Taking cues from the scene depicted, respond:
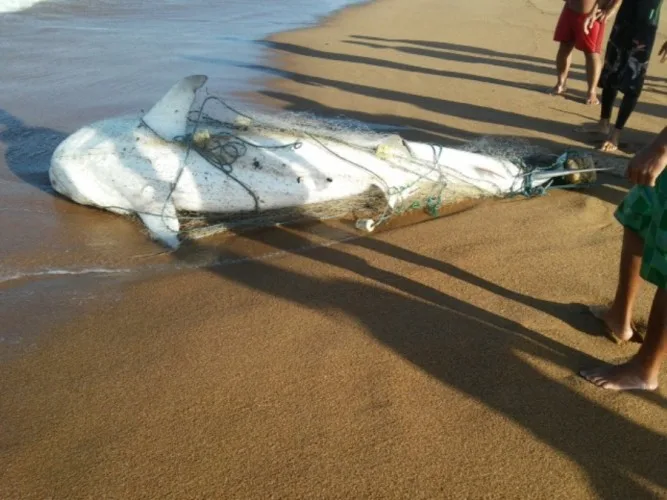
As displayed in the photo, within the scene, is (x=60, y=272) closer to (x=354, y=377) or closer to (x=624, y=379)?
(x=354, y=377)

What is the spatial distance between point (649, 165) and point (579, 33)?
536cm

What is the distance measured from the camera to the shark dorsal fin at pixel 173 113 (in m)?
4.39

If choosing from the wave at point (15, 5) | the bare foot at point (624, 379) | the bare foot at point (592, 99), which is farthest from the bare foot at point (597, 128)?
the wave at point (15, 5)

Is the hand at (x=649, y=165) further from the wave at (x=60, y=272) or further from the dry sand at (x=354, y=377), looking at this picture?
the wave at (x=60, y=272)

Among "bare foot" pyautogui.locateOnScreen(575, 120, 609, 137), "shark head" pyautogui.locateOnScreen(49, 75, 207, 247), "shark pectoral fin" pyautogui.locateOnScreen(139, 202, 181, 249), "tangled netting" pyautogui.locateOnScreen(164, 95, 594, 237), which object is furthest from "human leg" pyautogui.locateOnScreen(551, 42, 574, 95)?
"shark pectoral fin" pyautogui.locateOnScreen(139, 202, 181, 249)

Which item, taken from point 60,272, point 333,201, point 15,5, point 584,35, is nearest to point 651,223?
point 333,201

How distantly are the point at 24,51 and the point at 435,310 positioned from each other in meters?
7.88

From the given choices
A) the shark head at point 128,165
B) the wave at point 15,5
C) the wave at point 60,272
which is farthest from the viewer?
the wave at point 15,5

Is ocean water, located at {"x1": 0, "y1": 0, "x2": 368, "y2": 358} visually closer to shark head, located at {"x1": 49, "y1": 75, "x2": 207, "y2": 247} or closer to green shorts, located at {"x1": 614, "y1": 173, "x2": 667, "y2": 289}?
shark head, located at {"x1": 49, "y1": 75, "x2": 207, "y2": 247}

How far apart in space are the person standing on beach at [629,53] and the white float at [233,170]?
136 cm

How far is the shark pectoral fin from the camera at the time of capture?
13.3 ft

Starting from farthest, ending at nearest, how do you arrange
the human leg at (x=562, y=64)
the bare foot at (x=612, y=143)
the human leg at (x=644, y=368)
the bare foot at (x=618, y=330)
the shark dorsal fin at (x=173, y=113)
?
the human leg at (x=562, y=64) < the bare foot at (x=612, y=143) < the shark dorsal fin at (x=173, y=113) < the bare foot at (x=618, y=330) < the human leg at (x=644, y=368)

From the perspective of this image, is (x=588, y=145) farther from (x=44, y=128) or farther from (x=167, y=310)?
(x=44, y=128)

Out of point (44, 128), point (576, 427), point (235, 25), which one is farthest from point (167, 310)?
point (235, 25)
